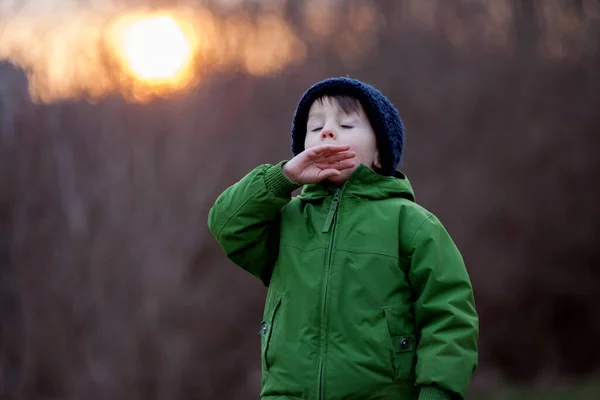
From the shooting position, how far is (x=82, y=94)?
20.1ft

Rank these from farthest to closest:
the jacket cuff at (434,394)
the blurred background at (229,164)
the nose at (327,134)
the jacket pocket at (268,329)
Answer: the blurred background at (229,164)
the nose at (327,134)
the jacket pocket at (268,329)
the jacket cuff at (434,394)

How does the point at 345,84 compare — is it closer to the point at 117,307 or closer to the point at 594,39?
the point at 117,307

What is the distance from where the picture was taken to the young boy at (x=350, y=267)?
202 cm

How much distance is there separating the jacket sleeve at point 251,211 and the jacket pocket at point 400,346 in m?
0.43

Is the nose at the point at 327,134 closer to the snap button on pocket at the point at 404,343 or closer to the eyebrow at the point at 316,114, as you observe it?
the eyebrow at the point at 316,114

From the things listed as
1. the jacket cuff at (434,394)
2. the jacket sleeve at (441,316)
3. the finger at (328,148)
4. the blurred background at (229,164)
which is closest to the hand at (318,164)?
the finger at (328,148)

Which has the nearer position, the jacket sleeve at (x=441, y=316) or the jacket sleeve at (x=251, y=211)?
the jacket sleeve at (x=441, y=316)

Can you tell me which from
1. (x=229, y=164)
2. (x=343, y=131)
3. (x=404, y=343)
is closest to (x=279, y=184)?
(x=343, y=131)

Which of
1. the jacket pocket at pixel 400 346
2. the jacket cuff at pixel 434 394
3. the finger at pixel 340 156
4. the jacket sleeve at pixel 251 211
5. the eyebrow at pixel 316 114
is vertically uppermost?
the eyebrow at pixel 316 114

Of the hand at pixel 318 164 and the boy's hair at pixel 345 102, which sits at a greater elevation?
the boy's hair at pixel 345 102

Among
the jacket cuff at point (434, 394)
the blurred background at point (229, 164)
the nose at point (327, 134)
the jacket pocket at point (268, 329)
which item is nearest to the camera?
the jacket cuff at point (434, 394)

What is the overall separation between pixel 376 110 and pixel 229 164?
12.0 ft

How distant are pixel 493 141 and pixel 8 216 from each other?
12.7 ft

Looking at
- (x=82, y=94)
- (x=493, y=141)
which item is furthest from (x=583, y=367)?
(x=82, y=94)
